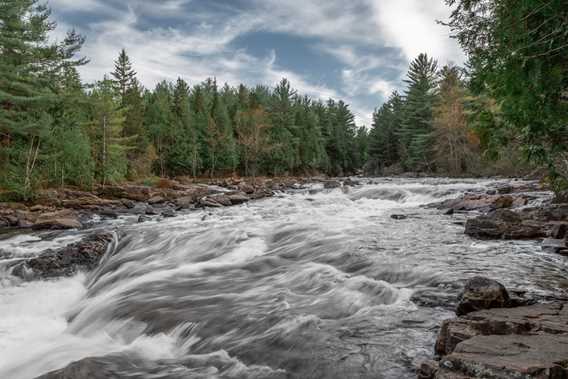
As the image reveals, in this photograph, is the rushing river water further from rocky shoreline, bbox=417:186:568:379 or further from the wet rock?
the wet rock

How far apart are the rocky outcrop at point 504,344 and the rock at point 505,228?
17.4 feet

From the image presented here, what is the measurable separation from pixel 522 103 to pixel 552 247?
4.25 metres

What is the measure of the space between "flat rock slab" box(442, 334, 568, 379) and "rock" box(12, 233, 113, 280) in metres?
8.53

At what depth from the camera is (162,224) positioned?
1511 cm

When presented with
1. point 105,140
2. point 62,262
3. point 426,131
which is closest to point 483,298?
point 62,262

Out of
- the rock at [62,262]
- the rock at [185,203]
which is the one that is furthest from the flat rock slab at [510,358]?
the rock at [185,203]

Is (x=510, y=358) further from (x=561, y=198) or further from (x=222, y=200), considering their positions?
(x=222, y=200)

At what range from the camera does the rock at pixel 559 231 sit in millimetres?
9117

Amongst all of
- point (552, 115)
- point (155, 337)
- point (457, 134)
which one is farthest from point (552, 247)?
point (457, 134)

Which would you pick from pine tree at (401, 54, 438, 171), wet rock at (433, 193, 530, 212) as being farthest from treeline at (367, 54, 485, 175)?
wet rock at (433, 193, 530, 212)

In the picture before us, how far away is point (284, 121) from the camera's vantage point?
200 feet

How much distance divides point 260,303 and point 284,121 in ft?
183

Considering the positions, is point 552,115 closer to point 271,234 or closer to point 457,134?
point 271,234

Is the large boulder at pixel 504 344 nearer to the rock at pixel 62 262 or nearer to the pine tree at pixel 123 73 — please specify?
the rock at pixel 62 262
